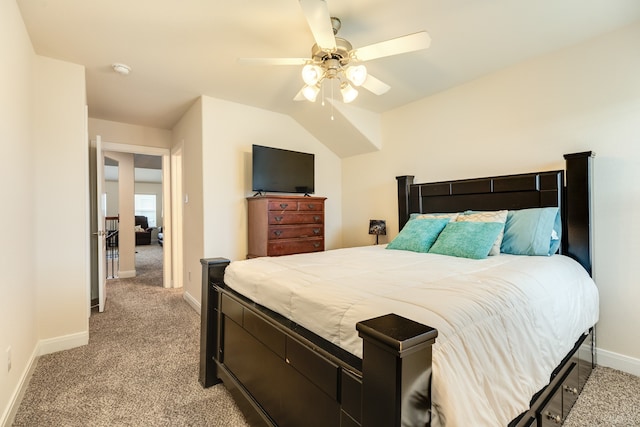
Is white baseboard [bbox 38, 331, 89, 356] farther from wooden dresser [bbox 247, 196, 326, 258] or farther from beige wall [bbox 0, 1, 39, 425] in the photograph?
wooden dresser [bbox 247, 196, 326, 258]

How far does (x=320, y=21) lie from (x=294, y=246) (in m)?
2.34

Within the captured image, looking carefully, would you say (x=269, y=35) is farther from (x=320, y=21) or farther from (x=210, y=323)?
(x=210, y=323)

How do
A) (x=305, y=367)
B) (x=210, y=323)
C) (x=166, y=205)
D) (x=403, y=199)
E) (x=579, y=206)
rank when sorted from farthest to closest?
(x=166, y=205) → (x=403, y=199) → (x=579, y=206) → (x=210, y=323) → (x=305, y=367)

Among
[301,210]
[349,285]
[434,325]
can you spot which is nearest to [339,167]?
[301,210]

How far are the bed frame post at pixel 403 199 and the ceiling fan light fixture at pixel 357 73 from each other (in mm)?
1681

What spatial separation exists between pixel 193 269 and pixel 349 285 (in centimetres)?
283

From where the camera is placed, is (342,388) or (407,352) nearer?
(407,352)

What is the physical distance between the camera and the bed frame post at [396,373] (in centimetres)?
73

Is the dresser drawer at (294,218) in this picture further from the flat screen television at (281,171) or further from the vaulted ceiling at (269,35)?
the vaulted ceiling at (269,35)

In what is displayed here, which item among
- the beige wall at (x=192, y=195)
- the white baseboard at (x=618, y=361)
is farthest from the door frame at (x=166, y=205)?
the white baseboard at (x=618, y=361)

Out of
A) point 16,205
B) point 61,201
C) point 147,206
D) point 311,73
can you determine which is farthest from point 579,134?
point 147,206

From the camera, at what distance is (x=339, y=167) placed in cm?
448

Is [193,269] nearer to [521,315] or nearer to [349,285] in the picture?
[349,285]

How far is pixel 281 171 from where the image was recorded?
11.9 feet
